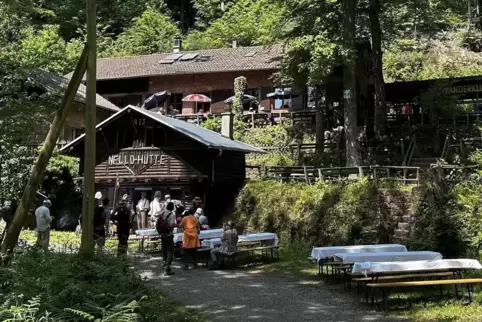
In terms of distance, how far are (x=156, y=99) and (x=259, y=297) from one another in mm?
25627

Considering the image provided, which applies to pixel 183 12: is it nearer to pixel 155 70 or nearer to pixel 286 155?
pixel 155 70

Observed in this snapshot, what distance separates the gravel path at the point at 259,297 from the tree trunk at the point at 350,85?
9.98 metres

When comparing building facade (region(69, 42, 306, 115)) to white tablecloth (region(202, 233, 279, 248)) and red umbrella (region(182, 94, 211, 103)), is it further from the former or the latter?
white tablecloth (region(202, 233, 279, 248))

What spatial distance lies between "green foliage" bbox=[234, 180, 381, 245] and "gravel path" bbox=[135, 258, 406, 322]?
4.52m

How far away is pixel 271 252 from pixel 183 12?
4947 cm

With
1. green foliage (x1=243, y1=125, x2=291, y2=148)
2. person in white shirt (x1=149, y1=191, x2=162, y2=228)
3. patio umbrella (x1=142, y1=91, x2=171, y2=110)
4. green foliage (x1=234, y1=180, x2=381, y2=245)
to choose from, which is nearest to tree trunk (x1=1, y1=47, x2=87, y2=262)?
green foliage (x1=234, y1=180, x2=381, y2=245)

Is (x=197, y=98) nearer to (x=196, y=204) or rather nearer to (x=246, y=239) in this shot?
(x=196, y=204)

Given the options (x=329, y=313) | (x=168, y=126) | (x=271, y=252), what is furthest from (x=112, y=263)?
(x=168, y=126)

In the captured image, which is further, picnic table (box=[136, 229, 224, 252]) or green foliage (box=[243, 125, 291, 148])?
green foliage (box=[243, 125, 291, 148])

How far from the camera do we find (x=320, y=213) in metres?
18.3

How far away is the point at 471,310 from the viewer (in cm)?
950

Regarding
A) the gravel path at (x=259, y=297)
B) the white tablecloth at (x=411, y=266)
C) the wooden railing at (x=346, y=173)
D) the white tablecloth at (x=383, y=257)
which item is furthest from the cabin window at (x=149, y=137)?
the white tablecloth at (x=411, y=266)

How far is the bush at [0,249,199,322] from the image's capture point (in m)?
5.83

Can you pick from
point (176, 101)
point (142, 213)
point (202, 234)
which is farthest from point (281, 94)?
point (202, 234)
